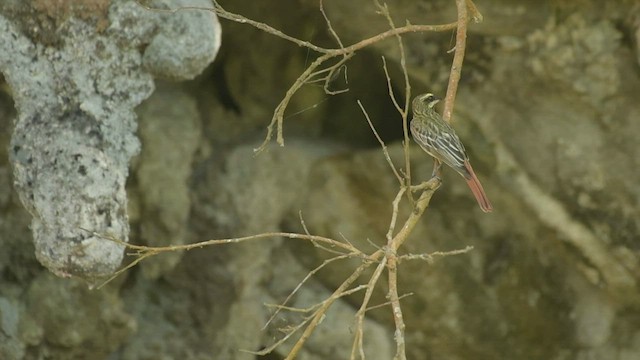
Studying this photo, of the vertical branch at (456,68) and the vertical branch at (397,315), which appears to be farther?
the vertical branch at (456,68)

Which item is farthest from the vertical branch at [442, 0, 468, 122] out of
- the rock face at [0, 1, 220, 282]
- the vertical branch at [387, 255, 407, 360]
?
the rock face at [0, 1, 220, 282]

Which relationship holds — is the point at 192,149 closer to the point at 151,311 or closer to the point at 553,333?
the point at 151,311

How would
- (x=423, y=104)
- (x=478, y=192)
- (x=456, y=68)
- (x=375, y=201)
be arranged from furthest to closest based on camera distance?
(x=375, y=201), (x=423, y=104), (x=478, y=192), (x=456, y=68)

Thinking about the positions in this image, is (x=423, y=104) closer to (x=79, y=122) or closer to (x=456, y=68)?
(x=456, y=68)

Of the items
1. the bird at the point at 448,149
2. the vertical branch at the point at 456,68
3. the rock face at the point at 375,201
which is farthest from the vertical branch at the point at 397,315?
the rock face at the point at 375,201

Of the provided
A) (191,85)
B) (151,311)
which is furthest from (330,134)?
(151,311)

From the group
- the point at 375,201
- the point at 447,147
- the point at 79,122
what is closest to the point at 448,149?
the point at 447,147

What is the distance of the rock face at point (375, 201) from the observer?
380 cm

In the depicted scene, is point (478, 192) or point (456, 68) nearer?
point (456, 68)

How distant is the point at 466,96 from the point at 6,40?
5.29 ft

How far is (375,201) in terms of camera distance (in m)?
4.20

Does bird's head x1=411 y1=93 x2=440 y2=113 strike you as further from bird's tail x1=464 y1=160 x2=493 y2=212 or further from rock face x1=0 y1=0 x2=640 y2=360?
rock face x1=0 y1=0 x2=640 y2=360

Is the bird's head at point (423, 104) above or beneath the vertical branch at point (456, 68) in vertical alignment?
beneath

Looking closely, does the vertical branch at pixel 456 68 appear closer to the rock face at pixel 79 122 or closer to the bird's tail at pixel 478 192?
the bird's tail at pixel 478 192
